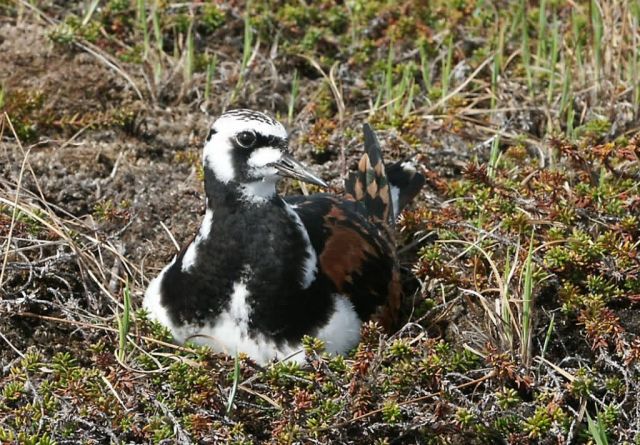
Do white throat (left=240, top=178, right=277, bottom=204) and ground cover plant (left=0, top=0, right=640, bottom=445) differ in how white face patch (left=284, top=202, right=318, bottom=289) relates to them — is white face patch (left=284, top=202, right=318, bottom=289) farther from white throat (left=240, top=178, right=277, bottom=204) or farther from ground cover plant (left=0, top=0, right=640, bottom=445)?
ground cover plant (left=0, top=0, right=640, bottom=445)

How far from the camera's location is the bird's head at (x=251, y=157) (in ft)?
15.3

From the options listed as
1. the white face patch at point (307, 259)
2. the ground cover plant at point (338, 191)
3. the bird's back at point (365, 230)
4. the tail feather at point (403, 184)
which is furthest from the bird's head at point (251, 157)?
the tail feather at point (403, 184)

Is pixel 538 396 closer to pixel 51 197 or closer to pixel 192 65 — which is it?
pixel 51 197

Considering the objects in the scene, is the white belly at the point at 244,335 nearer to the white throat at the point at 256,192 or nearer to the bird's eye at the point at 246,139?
the white throat at the point at 256,192

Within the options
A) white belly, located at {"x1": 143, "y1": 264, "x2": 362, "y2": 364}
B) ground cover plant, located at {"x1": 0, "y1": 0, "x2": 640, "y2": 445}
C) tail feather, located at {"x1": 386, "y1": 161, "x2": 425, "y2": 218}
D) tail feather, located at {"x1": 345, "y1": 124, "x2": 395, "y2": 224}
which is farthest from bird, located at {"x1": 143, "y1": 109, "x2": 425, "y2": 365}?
tail feather, located at {"x1": 386, "y1": 161, "x2": 425, "y2": 218}

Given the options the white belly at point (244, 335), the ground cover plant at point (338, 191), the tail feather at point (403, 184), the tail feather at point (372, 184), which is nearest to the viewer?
the ground cover plant at point (338, 191)

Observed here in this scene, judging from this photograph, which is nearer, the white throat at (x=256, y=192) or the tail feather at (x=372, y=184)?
the white throat at (x=256, y=192)

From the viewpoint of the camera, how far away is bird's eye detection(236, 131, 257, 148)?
15.3 ft

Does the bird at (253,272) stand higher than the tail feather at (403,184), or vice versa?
the bird at (253,272)

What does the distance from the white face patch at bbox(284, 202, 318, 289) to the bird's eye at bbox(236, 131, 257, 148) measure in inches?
11.8

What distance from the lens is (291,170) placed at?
4.68 m

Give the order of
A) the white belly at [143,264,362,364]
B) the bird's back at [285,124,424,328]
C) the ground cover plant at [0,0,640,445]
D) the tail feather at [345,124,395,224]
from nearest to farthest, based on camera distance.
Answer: the ground cover plant at [0,0,640,445] → the white belly at [143,264,362,364] → the bird's back at [285,124,424,328] → the tail feather at [345,124,395,224]

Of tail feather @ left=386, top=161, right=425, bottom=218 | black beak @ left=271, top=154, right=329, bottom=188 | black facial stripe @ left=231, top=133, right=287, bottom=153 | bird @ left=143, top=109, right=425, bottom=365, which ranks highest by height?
black facial stripe @ left=231, top=133, right=287, bottom=153

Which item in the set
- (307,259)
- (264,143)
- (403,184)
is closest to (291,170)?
(264,143)
